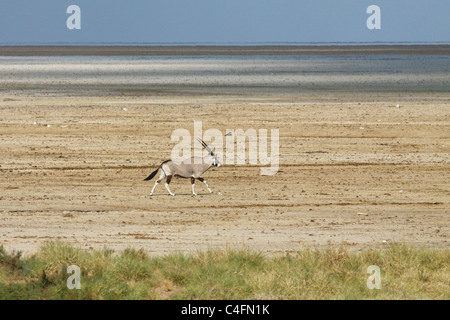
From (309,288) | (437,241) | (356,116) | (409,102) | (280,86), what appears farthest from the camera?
(280,86)

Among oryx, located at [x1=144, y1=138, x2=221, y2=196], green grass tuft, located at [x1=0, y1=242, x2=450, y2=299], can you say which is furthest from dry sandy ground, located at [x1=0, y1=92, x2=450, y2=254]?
green grass tuft, located at [x1=0, y1=242, x2=450, y2=299]

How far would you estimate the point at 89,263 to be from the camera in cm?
1144

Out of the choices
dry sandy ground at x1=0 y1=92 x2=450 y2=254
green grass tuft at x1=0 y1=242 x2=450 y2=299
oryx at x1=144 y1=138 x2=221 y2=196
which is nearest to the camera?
green grass tuft at x1=0 y1=242 x2=450 y2=299

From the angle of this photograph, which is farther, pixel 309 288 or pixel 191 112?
pixel 191 112

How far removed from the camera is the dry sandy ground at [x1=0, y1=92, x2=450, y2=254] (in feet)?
49.2

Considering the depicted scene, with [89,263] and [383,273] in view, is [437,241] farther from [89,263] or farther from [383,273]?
[89,263]

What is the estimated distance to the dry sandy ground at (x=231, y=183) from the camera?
14992 mm

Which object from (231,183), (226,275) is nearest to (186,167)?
(231,183)

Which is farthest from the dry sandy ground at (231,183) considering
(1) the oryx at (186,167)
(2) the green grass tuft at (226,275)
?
(2) the green grass tuft at (226,275)

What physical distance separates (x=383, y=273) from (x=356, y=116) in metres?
21.9

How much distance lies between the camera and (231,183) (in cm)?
2017

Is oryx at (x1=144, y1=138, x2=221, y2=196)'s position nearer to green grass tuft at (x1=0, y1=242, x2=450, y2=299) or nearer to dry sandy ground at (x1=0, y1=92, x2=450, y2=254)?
dry sandy ground at (x1=0, y1=92, x2=450, y2=254)

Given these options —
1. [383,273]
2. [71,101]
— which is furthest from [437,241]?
[71,101]
